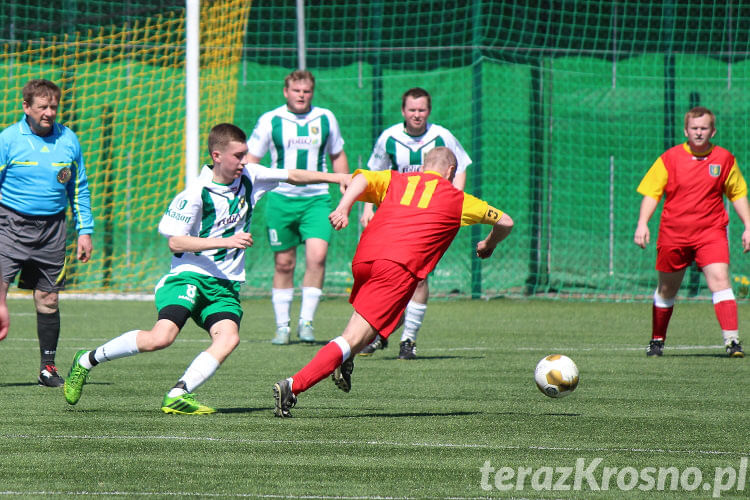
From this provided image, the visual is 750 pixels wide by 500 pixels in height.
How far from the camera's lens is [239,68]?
54.7 ft

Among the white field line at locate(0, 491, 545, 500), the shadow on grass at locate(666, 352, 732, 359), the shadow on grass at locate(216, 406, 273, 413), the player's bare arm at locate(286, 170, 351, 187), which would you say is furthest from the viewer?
the shadow on grass at locate(666, 352, 732, 359)

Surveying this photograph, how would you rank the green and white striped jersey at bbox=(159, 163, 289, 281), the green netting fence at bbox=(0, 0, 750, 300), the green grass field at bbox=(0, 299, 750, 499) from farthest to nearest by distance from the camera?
the green netting fence at bbox=(0, 0, 750, 300)
the green and white striped jersey at bbox=(159, 163, 289, 281)
the green grass field at bbox=(0, 299, 750, 499)

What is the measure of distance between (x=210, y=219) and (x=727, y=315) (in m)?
4.39

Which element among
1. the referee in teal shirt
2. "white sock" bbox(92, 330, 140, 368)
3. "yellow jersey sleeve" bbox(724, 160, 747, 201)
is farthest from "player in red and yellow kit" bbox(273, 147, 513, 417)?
"yellow jersey sleeve" bbox(724, 160, 747, 201)

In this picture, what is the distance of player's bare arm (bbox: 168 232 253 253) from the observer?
5.72 m

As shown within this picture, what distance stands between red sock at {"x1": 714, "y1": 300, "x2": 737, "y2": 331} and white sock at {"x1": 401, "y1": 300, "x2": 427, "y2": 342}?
218 cm

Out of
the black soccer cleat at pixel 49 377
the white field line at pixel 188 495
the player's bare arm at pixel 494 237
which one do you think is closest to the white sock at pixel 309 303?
the black soccer cleat at pixel 49 377

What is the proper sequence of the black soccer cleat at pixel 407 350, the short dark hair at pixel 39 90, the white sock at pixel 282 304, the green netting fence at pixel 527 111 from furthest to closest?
the green netting fence at pixel 527 111, the white sock at pixel 282 304, the black soccer cleat at pixel 407 350, the short dark hair at pixel 39 90

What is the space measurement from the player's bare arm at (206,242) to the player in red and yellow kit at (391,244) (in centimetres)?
44

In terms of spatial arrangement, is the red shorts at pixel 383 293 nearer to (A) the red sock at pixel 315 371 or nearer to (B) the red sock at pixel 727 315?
(A) the red sock at pixel 315 371

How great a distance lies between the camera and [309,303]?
9.84 metres

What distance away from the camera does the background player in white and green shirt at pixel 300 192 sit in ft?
32.2

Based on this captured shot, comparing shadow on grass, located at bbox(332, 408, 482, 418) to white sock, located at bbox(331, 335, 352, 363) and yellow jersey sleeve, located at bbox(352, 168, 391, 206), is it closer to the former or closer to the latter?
white sock, located at bbox(331, 335, 352, 363)

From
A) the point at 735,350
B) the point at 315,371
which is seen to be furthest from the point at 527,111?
the point at 315,371
